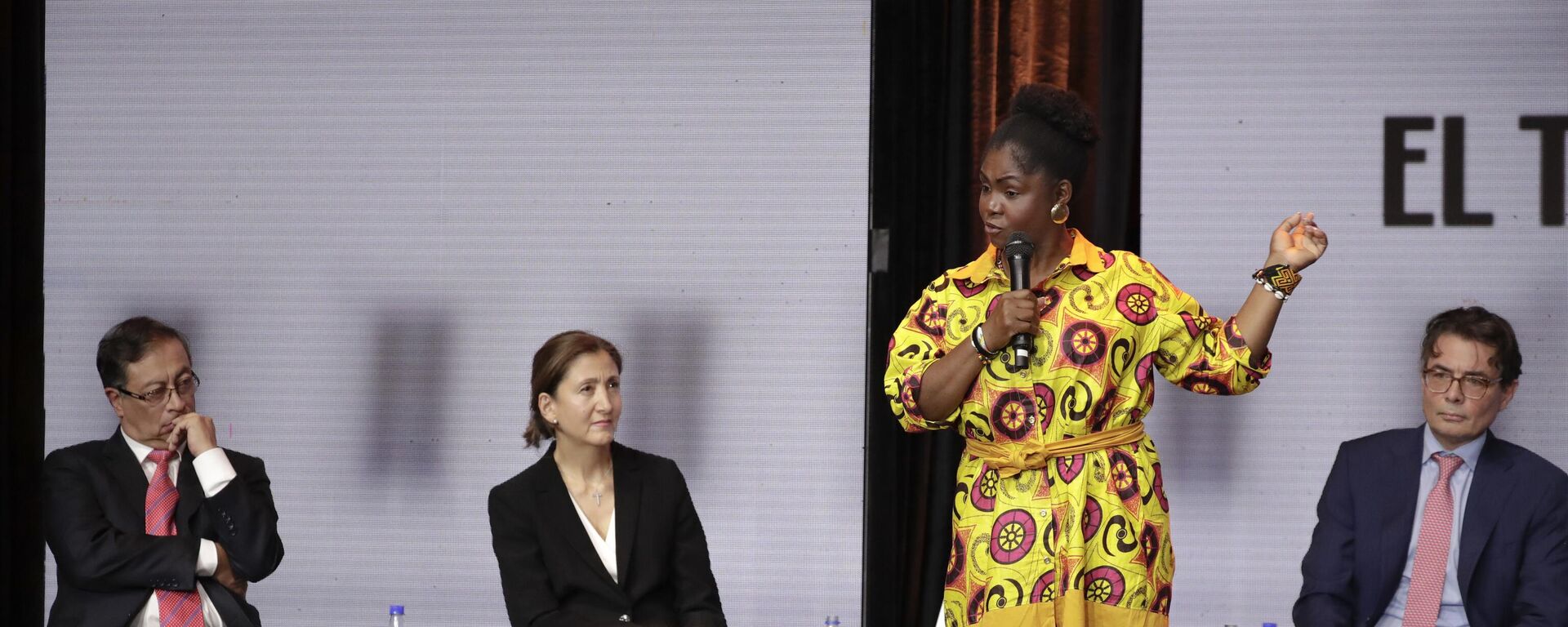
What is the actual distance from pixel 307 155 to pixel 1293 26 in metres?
2.66

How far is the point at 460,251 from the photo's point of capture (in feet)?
13.8

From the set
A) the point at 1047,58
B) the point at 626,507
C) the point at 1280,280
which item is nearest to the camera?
the point at 1280,280

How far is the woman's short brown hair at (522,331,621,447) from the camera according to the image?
3361 mm

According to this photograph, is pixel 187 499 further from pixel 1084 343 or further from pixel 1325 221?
pixel 1325 221

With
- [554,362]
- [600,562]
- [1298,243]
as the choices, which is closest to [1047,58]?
[1298,243]

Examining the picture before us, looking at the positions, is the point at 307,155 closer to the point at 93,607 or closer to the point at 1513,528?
the point at 93,607

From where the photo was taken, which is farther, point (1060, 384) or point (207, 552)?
point (207, 552)

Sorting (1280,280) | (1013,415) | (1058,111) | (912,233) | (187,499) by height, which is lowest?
(187,499)

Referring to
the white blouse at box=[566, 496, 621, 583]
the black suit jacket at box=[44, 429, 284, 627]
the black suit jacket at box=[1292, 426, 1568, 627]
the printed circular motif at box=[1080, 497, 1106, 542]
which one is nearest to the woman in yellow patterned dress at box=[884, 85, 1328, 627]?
the printed circular motif at box=[1080, 497, 1106, 542]

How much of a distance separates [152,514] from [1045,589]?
2.00 metres

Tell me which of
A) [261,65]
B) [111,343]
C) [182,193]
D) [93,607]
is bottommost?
[93,607]

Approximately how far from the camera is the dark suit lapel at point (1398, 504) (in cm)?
320

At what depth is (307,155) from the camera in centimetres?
424

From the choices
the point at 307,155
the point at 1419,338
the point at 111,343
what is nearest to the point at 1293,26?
the point at 1419,338
